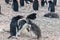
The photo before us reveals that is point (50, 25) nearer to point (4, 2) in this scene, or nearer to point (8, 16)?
point (8, 16)

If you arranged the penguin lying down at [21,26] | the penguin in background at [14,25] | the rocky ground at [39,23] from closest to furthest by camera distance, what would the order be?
the penguin lying down at [21,26] → the penguin in background at [14,25] → the rocky ground at [39,23]

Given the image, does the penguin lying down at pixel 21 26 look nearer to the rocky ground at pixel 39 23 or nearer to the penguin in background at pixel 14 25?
the penguin in background at pixel 14 25

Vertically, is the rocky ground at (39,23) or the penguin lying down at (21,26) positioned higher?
the penguin lying down at (21,26)

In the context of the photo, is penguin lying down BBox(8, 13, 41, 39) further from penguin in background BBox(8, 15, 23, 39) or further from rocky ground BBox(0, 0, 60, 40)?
rocky ground BBox(0, 0, 60, 40)

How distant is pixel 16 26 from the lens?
23.2ft

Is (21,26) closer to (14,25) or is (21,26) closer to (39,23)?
(14,25)

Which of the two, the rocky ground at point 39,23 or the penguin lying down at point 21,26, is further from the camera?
the rocky ground at point 39,23

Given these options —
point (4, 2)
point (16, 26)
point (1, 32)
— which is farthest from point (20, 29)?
point (4, 2)

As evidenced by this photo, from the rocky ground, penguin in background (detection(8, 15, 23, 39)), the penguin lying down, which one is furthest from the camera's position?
the rocky ground

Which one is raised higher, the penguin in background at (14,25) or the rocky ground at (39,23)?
the penguin in background at (14,25)

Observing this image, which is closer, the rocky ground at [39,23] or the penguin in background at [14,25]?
the penguin in background at [14,25]

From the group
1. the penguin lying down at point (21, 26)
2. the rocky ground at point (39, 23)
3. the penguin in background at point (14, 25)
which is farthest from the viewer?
the rocky ground at point (39, 23)

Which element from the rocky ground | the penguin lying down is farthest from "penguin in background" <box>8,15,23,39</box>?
the rocky ground

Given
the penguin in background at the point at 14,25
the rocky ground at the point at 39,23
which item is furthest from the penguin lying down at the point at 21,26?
the rocky ground at the point at 39,23
